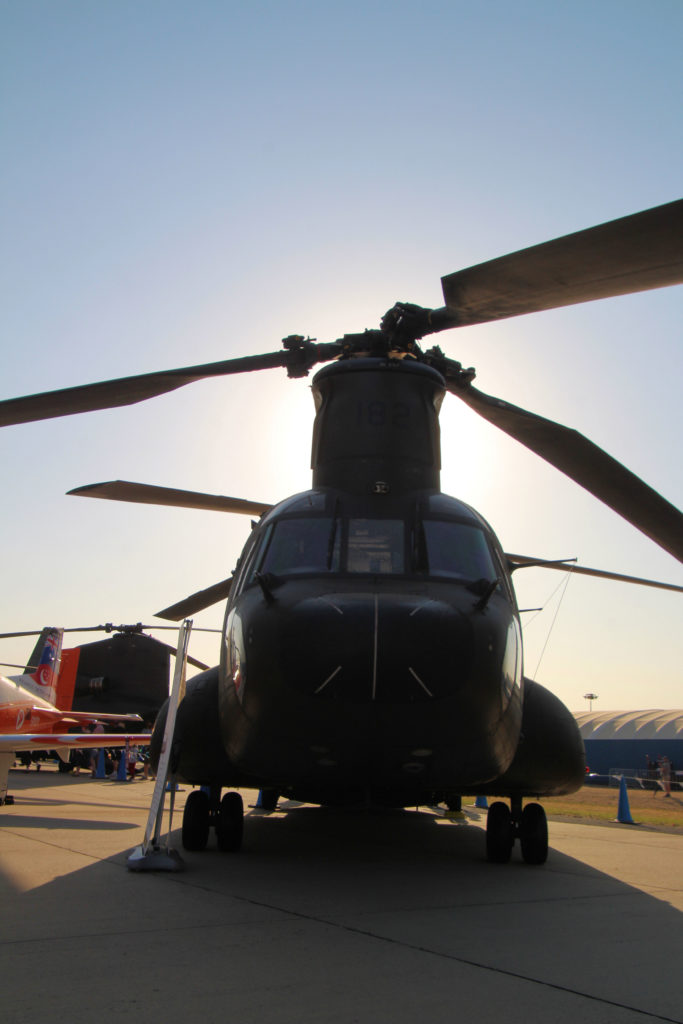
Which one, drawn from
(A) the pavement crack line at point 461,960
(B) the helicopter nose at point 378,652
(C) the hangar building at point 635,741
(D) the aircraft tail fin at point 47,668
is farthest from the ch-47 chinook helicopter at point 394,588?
(C) the hangar building at point 635,741

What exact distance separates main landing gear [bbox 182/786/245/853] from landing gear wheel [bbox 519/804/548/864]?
8.62 ft

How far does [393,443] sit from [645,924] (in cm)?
398

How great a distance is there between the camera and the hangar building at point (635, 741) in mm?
45031

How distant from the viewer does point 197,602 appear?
31.8ft

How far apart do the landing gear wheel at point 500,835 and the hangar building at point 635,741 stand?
1521 inches

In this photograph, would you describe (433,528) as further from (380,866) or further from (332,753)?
(380,866)

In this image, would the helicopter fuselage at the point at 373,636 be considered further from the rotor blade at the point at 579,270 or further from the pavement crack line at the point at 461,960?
the rotor blade at the point at 579,270

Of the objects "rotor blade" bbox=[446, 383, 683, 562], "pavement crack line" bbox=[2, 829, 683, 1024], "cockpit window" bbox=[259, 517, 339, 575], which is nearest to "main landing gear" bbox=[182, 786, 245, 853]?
"pavement crack line" bbox=[2, 829, 683, 1024]

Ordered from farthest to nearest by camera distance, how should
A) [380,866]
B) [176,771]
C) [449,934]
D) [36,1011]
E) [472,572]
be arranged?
[176,771] < [380,866] < [472,572] < [449,934] < [36,1011]

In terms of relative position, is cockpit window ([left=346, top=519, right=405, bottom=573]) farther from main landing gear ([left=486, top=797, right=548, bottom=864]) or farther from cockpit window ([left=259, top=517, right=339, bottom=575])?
main landing gear ([left=486, top=797, right=548, bottom=864])

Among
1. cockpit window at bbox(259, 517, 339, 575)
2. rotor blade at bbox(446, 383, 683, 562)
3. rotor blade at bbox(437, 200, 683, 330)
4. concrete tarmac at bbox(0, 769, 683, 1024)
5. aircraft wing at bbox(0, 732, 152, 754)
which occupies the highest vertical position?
rotor blade at bbox(437, 200, 683, 330)

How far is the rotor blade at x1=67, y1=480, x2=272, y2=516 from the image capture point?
7.55m

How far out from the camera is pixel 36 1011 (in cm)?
283

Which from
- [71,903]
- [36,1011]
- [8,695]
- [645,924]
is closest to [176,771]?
[71,903]
